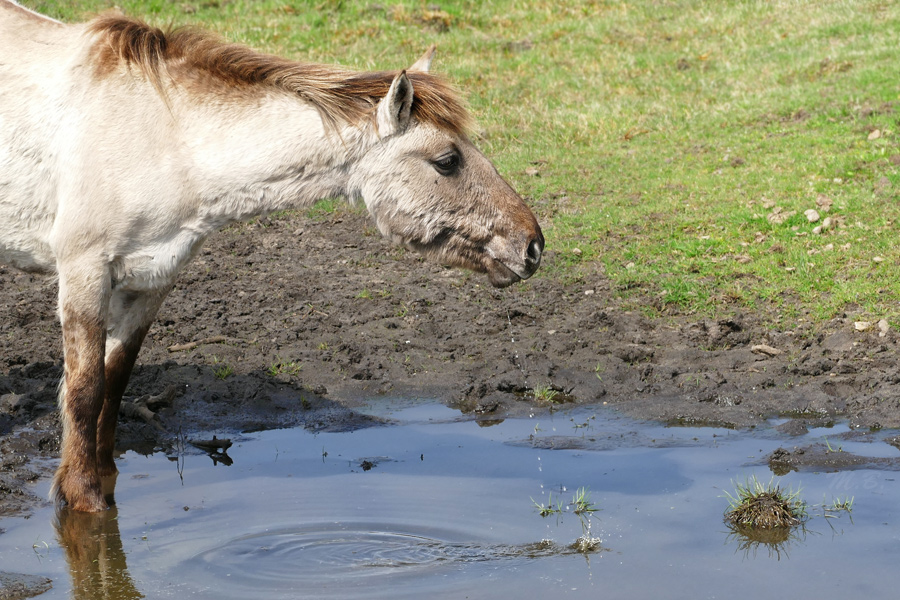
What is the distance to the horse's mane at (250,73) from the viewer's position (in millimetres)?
4668

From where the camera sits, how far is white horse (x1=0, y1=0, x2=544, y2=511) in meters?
4.64

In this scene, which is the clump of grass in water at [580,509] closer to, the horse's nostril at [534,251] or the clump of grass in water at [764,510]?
the clump of grass in water at [764,510]

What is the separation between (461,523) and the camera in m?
4.76

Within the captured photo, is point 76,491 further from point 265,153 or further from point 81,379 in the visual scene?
point 265,153

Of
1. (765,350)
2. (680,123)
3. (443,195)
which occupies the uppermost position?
(680,123)

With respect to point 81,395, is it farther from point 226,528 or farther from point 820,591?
point 820,591

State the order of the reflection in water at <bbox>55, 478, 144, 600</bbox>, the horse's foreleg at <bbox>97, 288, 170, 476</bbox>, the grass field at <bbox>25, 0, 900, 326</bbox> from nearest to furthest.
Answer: the reflection in water at <bbox>55, 478, 144, 600</bbox> → the horse's foreleg at <bbox>97, 288, 170, 476</bbox> → the grass field at <bbox>25, 0, 900, 326</bbox>

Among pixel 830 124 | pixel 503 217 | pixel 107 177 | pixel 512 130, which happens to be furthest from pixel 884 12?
pixel 107 177

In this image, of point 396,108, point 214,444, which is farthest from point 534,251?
point 214,444

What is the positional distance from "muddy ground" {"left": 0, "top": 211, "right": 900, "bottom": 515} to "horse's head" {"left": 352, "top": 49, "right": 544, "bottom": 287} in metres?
1.81

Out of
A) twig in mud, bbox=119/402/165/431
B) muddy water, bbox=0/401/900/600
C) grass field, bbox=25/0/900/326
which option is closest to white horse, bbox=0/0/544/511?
muddy water, bbox=0/401/900/600

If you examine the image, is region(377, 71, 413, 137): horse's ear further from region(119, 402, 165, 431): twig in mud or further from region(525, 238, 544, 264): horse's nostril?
region(119, 402, 165, 431): twig in mud

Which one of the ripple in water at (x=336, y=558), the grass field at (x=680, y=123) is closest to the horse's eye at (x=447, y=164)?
the grass field at (x=680, y=123)

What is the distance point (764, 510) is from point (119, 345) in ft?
10.9
